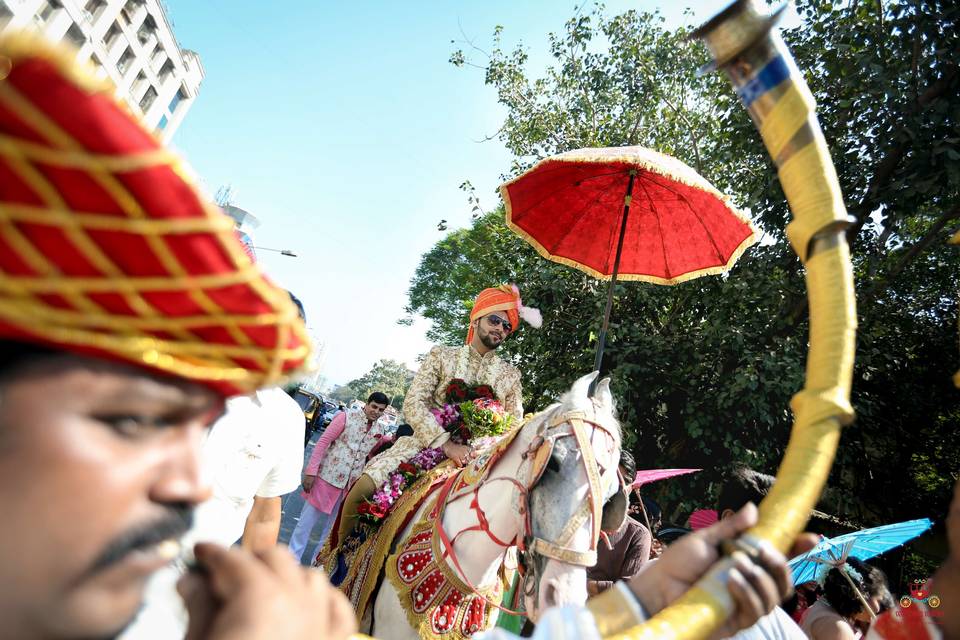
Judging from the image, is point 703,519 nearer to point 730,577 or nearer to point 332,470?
point 332,470

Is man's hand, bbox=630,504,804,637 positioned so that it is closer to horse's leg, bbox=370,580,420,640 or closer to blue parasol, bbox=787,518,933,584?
horse's leg, bbox=370,580,420,640

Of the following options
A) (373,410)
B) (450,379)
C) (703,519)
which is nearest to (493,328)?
(450,379)

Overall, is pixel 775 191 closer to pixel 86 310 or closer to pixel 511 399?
pixel 511 399

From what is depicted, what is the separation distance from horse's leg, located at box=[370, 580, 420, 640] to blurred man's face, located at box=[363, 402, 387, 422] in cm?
492

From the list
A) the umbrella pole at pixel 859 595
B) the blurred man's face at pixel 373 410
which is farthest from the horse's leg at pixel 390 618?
the blurred man's face at pixel 373 410

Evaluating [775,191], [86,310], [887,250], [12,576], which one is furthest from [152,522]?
[887,250]

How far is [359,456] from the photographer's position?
723cm

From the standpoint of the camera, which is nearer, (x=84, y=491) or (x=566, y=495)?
(x=84, y=491)

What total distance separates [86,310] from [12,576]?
329mm

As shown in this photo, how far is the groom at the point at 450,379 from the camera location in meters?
3.93

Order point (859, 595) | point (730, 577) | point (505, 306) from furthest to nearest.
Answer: point (505, 306) < point (859, 595) < point (730, 577)

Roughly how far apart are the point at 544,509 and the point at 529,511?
0.32ft

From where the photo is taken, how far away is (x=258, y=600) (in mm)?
728

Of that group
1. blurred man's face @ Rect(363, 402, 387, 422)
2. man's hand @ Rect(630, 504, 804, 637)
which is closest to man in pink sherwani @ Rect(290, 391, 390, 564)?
blurred man's face @ Rect(363, 402, 387, 422)
